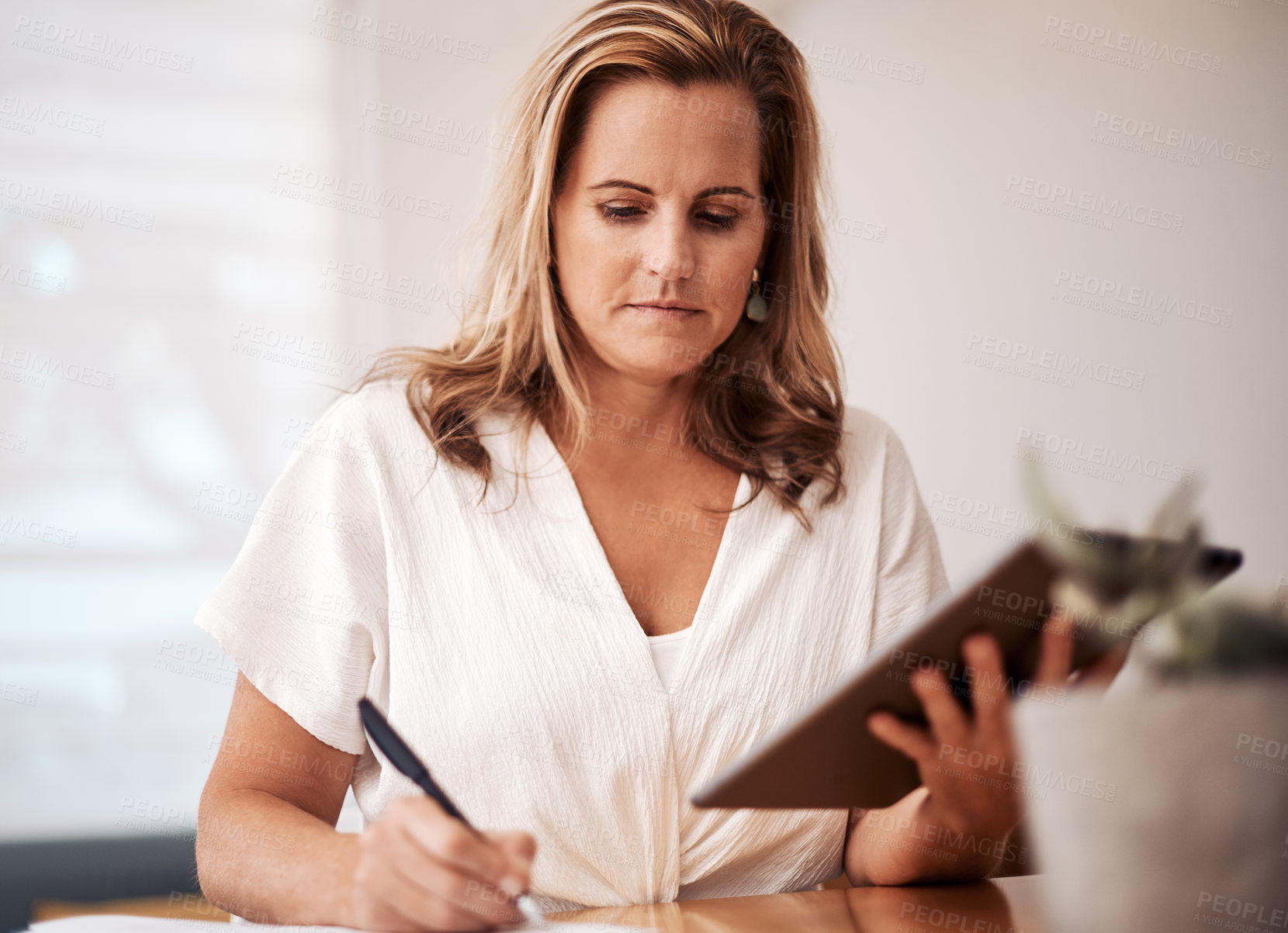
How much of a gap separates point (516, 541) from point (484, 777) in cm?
26

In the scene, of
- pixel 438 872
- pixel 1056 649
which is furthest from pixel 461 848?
pixel 1056 649

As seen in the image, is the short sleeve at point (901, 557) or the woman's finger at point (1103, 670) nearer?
the woman's finger at point (1103, 670)

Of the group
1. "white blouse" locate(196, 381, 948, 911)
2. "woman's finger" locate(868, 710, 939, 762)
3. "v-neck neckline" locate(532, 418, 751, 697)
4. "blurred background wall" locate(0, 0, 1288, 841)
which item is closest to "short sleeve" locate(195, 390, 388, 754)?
"white blouse" locate(196, 381, 948, 911)

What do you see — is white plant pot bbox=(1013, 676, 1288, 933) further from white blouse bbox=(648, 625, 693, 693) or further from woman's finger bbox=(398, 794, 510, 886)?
white blouse bbox=(648, 625, 693, 693)

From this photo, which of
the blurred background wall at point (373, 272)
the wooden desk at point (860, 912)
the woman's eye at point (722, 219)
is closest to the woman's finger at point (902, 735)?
the wooden desk at point (860, 912)

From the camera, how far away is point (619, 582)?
1.16 metres

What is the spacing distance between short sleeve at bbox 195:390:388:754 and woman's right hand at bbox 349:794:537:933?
0.33 meters

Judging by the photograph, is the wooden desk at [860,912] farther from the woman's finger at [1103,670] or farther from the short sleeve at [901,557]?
the short sleeve at [901,557]

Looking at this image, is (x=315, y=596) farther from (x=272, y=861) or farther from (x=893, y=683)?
(x=893, y=683)

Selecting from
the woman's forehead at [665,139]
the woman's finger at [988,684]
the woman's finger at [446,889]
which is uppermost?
the woman's forehead at [665,139]

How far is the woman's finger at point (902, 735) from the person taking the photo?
80cm

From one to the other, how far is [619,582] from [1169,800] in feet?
2.40

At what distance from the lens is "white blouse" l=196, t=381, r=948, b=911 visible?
1053 millimetres

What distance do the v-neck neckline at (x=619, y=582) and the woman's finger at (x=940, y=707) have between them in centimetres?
33
